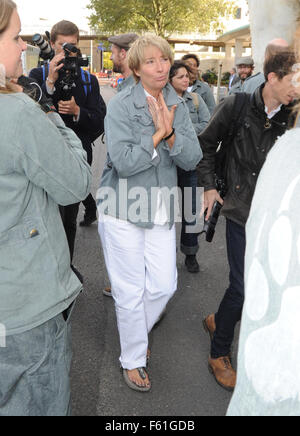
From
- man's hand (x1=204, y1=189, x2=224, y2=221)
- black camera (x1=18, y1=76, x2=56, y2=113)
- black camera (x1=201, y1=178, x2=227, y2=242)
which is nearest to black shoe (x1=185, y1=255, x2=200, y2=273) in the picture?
black camera (x1=201, y1=178, x2=227, y2=242)

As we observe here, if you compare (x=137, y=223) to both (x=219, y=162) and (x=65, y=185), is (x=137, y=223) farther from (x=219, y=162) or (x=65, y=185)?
(x=65, y=185)

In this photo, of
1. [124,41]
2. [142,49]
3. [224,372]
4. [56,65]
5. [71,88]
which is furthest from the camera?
[124,41]

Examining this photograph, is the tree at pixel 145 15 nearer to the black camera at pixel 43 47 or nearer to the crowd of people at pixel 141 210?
the black camera at pixel 43 47

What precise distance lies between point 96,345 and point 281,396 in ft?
8.34

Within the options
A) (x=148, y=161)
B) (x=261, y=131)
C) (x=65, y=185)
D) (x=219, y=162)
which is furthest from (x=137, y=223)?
(x=65, y=185)

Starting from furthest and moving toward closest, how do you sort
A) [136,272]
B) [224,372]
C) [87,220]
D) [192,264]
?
1. [87,220]
2. [192,264]
3. [224,372]
4. [136,272]

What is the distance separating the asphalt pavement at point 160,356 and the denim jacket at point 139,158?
100 cm

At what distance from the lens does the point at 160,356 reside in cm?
302

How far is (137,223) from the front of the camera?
8.38 feet

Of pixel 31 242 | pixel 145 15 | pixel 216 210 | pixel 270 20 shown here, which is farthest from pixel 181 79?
pixel 145 15

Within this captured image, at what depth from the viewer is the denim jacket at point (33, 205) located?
1.36 m

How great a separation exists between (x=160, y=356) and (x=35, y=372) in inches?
63.0
